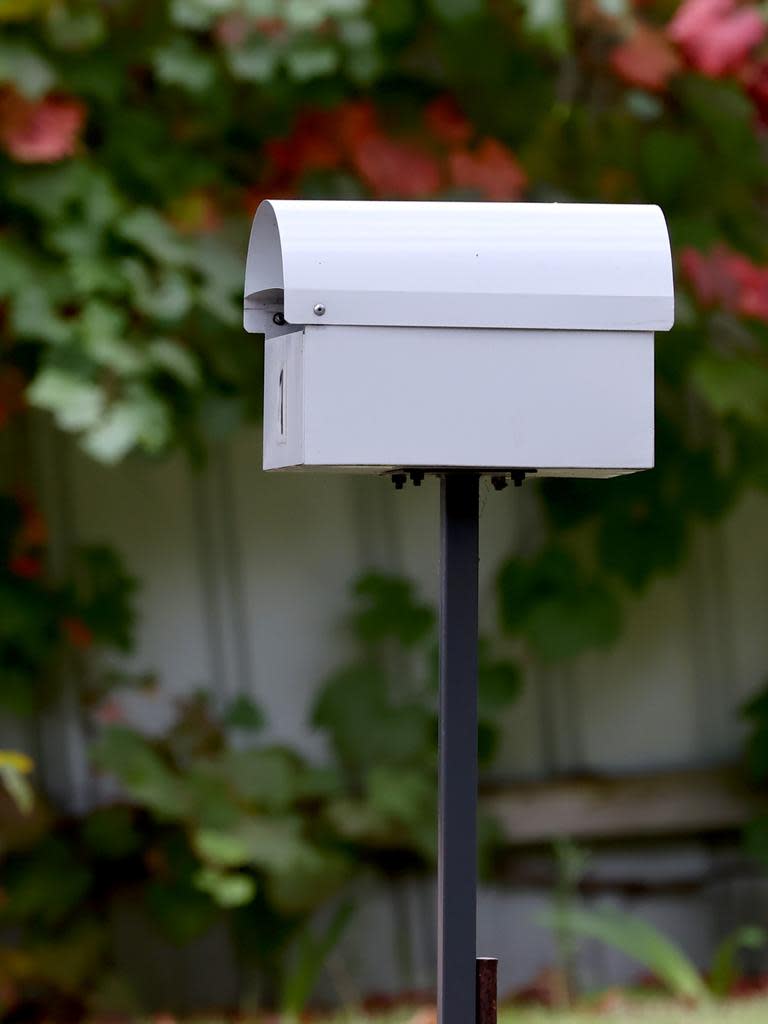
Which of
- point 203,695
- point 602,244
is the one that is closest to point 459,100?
point 203,695

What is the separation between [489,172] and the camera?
284 centimetres

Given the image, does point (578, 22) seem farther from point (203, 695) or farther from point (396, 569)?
point (203, 695)

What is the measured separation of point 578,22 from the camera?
2885 mm

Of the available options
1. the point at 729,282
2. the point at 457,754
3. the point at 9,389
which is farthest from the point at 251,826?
the point at 457,754

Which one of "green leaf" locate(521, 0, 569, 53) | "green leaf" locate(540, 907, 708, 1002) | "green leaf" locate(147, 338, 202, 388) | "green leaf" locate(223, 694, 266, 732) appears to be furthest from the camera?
"green leaf" locate(223, 694, 266, 732)

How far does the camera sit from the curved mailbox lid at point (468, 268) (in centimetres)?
128

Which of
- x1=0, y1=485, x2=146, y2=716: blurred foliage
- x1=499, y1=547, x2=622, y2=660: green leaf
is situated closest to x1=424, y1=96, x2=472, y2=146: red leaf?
x1=499, y1=547, x2=622, y2=660: green leaf

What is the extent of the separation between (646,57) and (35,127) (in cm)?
115

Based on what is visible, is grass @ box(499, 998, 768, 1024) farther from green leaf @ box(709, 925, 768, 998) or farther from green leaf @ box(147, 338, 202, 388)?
green leaf @ box(147, 338, 202, 388)

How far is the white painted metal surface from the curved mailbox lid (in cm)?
2

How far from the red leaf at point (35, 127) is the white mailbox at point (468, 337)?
4.65ft

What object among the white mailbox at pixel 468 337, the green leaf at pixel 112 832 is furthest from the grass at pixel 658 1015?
the white mailbox at pixel 468 337

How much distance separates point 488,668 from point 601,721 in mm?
338

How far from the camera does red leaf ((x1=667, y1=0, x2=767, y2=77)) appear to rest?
2615 millimetres
